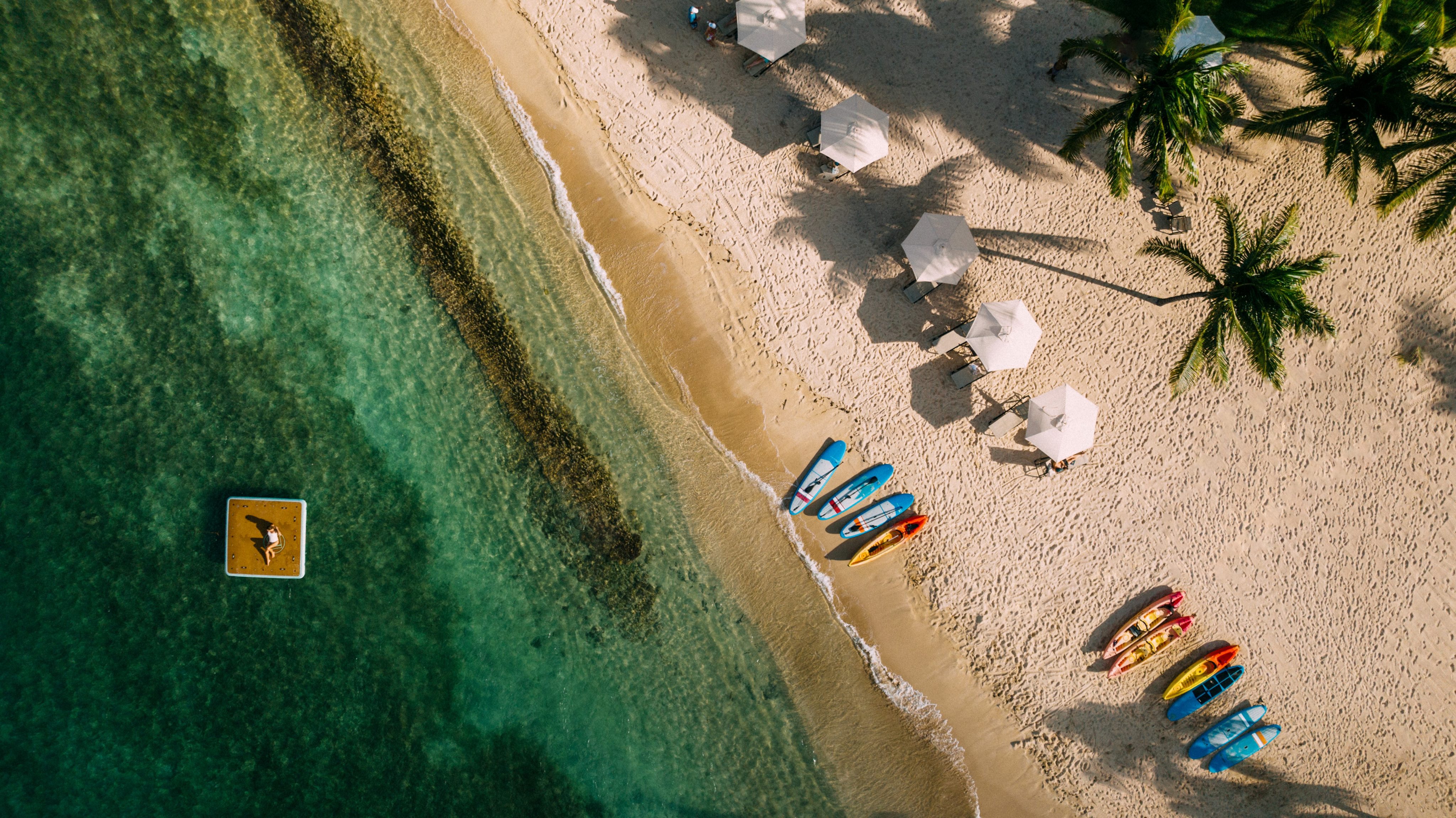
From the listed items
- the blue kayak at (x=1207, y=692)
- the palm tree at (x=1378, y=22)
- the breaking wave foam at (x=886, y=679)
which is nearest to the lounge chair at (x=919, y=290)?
the breaking wave foam at (x=886, y=679)

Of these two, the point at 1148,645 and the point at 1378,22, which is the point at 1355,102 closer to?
the point at 1378,22

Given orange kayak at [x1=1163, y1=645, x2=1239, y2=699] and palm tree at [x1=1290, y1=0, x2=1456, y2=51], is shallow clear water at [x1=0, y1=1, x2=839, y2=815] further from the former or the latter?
palm tree at [x1=1290, y1=0, x2=1456, y2=51]

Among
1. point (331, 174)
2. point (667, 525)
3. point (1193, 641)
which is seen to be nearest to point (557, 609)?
point (667, 525)

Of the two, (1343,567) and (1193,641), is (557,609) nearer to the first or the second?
(1193,641)

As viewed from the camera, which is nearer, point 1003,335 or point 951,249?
point 1003,335

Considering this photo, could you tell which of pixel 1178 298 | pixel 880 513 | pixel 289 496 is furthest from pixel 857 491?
pixel 289 496

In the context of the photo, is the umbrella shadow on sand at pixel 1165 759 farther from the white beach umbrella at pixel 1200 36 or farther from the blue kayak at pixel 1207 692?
the white beach umbrella at pixel 1200 36
